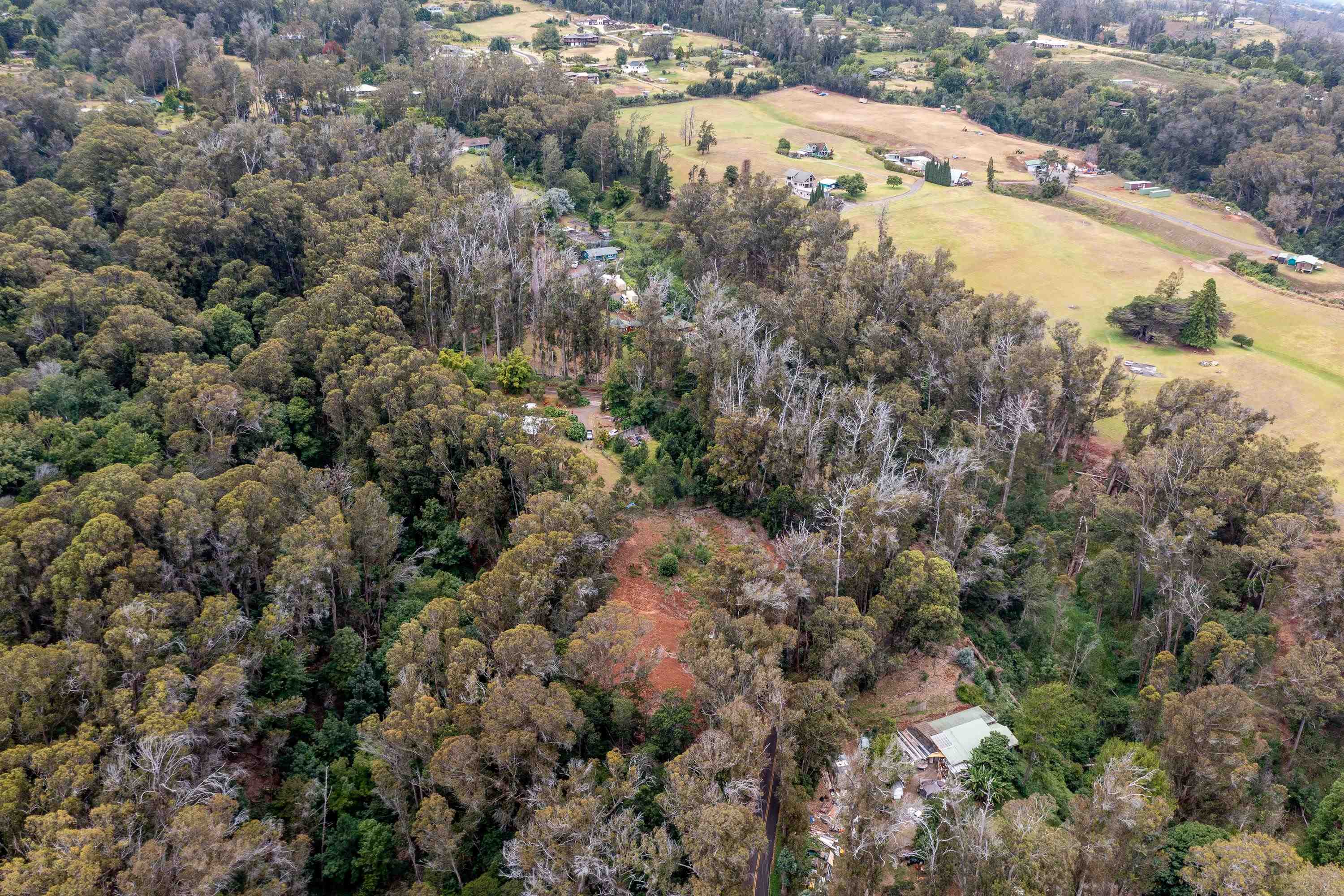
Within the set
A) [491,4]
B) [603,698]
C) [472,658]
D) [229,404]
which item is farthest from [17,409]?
[491,4]

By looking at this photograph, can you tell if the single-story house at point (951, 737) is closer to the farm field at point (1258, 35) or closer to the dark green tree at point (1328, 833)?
the dark green tree at point (1328, 833)

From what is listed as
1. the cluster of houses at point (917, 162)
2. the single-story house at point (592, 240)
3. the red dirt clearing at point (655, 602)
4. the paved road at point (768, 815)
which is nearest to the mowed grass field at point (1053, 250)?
the cluster of houses at point (917, 162)

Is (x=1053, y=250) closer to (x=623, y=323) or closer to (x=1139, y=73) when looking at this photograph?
(x=623, y=323)

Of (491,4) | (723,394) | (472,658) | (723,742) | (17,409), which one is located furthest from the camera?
(491,4)

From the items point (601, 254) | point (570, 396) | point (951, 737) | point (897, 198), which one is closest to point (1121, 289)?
point (897, 198)

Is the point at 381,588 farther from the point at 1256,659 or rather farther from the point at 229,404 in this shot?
the point at 1256,659

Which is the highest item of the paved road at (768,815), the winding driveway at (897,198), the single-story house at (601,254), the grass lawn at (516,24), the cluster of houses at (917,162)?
the grass lawn at (516,24)

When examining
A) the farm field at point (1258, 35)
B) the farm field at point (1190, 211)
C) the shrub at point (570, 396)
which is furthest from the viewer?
the farm field at point (1258, 35)
